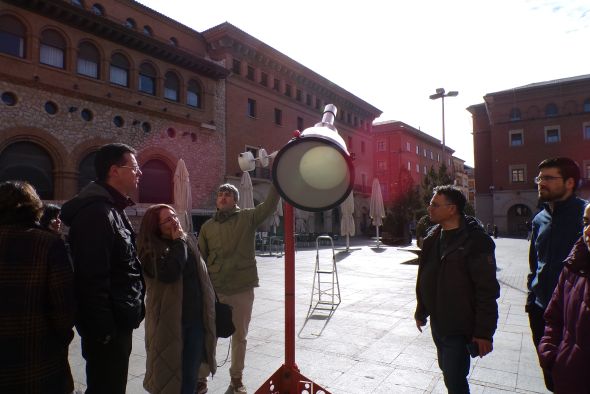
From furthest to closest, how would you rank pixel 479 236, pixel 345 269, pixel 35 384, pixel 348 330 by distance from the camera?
pixel 345 269 → pixel 348 330 → pixel 479 236 → pixel 35 384

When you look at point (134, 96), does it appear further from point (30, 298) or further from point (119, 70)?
point (30, 298)

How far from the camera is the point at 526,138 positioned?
128 feet

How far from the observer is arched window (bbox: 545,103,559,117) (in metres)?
38.1

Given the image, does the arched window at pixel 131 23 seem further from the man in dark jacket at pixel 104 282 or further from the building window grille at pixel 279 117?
the man in dark jacket at pixel 104 282

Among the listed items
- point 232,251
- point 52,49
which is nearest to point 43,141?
point 52,49

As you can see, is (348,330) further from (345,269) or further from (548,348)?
(345,269)

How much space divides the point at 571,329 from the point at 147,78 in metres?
21.3

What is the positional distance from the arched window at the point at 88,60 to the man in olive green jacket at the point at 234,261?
668 inches

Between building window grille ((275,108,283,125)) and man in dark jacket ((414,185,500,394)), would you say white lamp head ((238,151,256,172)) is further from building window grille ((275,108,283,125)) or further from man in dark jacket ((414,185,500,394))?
building window grille ((275,108,283,125))

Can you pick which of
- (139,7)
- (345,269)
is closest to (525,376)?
(345,269)

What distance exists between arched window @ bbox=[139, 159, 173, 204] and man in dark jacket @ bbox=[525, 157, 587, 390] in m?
18.5

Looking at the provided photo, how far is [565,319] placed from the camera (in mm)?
2086

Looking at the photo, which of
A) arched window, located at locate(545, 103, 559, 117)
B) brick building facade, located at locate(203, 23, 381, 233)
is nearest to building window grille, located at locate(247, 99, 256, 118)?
brick building facade, located at locate(203, 23, 381, 233)

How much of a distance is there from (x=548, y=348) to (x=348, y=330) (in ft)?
11.7
